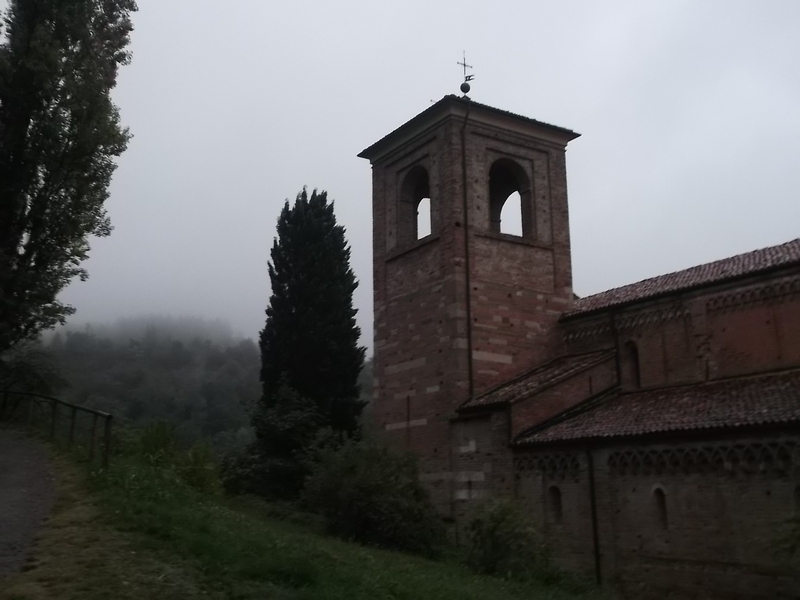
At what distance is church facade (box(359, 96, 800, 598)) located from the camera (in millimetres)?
13998

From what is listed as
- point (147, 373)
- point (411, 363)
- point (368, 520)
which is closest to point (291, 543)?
point (368, 520)

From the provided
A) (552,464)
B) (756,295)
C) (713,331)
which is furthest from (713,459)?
(756,295)

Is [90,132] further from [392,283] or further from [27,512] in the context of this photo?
[27,512]

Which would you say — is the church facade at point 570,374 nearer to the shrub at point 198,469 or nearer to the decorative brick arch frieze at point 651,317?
the decorative brick arch frieze at point 651,317

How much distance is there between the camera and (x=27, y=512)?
32.2ft

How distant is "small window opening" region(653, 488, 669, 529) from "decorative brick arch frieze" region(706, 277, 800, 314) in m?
5.22

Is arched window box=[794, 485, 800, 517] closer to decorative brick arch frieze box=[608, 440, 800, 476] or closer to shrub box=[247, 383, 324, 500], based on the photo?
decorative brick arch frieze box=[608, 440, 800, 476]

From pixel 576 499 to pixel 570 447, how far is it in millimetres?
1109

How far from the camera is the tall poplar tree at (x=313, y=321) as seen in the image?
2383 cm

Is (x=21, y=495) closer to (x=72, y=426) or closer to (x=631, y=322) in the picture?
(x=72, y=426)

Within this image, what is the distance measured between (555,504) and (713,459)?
405cm

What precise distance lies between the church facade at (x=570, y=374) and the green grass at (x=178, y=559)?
3.65 metres

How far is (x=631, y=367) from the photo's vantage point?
780 inches

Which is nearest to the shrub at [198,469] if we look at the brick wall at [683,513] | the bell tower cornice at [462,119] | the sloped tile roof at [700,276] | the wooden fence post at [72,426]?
the wooden fence post at [72,426]
